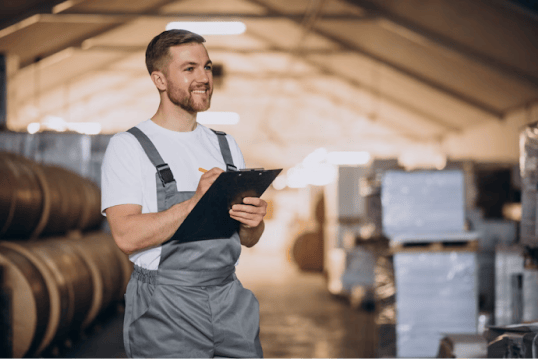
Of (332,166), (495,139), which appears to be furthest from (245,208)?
(495,139)

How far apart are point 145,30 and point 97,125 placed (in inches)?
279

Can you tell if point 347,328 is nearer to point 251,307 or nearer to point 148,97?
point 251,307

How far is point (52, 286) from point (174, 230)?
3.38 m

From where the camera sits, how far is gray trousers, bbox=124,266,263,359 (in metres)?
1.80

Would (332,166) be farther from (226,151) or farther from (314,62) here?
(226,151)

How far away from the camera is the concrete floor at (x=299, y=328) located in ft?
18.7

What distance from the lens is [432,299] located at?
4.58 metres

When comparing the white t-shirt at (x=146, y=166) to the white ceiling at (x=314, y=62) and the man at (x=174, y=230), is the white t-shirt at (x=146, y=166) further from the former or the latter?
the white ceiling at (x=314, y=62)

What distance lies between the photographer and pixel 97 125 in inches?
778

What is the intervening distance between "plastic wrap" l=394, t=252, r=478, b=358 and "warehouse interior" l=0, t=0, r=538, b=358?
0.01 meters

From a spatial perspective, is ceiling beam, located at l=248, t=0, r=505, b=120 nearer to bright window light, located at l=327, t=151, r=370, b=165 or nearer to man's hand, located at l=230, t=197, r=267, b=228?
bright window light, located at l=327, t=151, r=370, b=165

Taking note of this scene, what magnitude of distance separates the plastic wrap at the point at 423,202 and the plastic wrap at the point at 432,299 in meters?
0.27

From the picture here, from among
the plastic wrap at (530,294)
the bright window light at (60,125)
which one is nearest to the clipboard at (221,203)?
the plastic wrap at (530,294)

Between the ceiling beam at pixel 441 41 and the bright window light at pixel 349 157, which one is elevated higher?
the ceiling beam at pixel 441 41
